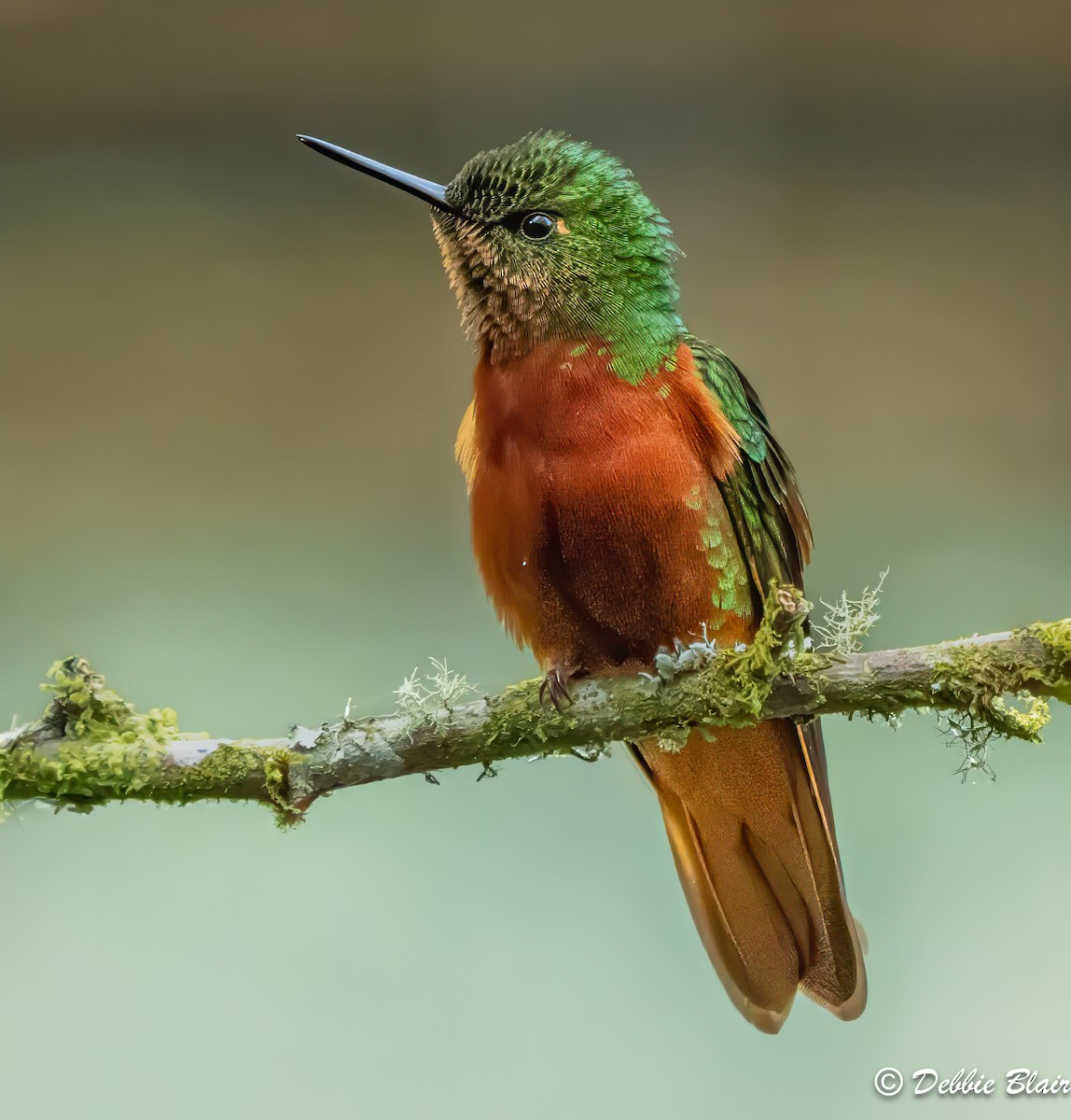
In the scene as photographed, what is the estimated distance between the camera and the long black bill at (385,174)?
4.41 feet

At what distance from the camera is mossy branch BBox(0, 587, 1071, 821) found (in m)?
1.16

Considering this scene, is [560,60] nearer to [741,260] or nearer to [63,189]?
[741,260]

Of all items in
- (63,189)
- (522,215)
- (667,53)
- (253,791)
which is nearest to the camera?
(253,791)

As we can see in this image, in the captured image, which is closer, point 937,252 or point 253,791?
point 253,791

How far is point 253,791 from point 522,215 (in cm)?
77

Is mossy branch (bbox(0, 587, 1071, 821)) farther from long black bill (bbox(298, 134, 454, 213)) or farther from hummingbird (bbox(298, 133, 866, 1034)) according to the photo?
long black bill (bbox(298, 134, 454, 213))

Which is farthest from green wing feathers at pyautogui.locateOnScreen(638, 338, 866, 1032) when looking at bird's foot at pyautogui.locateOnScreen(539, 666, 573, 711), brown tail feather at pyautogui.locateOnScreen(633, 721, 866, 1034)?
bird's foot at pyautogui.locateOnScreen(539, 666, 573, 711)

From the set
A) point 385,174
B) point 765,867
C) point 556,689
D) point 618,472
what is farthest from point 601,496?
point 765,867

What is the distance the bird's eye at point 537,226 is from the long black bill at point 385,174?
10 cm

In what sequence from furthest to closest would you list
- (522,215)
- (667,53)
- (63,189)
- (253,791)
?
(63,189) < (667,53) < (522,215) < (253,791)

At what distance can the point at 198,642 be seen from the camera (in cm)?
271

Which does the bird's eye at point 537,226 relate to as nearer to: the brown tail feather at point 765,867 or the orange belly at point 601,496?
the orange belly at point 601,496

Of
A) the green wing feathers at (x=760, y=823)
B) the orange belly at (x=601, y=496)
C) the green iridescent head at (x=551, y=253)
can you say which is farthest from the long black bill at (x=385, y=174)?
the green wing feathers at (x=760, y=823)

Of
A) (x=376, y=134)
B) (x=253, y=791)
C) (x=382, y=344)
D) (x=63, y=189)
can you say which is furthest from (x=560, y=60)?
(x=253, y=791)
